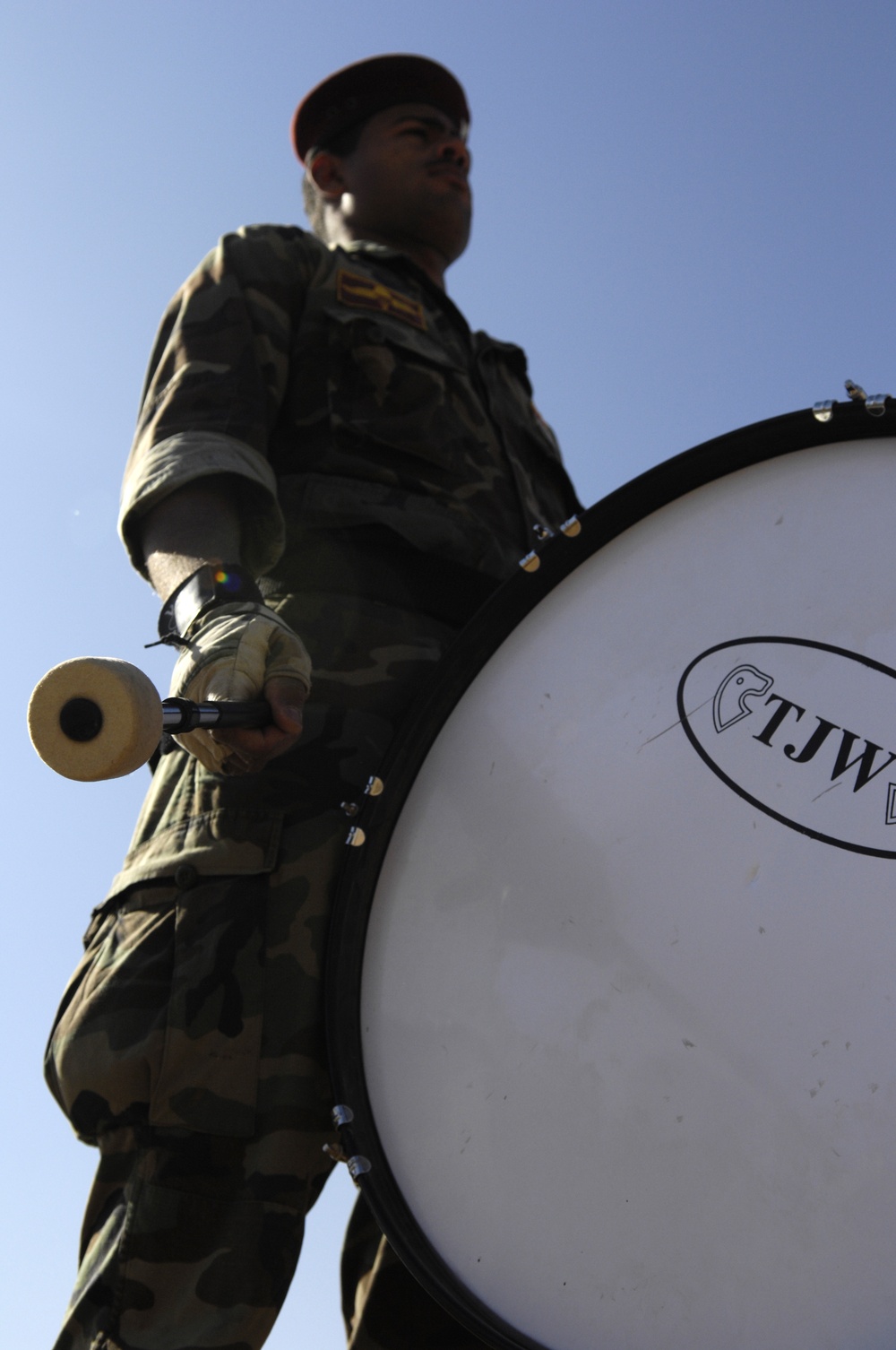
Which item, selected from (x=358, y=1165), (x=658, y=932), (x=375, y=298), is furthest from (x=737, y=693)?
(x=375, y=298)

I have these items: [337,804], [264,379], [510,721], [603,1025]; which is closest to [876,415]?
[510,721]

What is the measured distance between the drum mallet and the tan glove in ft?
0.51

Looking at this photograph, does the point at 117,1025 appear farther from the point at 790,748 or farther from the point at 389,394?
the point at 389,394

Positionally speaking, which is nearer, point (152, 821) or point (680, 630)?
point (680, 630)

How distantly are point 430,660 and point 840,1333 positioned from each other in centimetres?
90

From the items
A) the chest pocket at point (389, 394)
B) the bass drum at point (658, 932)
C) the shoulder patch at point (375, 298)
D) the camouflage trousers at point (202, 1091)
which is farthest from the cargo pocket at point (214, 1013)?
the shoulder patch at point (375, 298)

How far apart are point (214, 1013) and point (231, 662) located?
0.40 metres

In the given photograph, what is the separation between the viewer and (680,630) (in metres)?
1.30

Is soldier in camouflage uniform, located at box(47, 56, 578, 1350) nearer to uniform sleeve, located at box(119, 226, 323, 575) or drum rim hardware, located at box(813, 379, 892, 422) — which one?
uniform sleeve, located at box(119, 226, 323, 575)

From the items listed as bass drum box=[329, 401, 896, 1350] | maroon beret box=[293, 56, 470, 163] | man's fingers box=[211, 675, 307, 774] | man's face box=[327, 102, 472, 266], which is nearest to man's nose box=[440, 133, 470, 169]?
man's face box=[327, 102, 472, 266]

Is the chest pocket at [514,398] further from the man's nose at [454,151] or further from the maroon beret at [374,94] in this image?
the maroon beret at [374,94]

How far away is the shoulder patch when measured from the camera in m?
1.97

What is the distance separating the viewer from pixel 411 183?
236cm

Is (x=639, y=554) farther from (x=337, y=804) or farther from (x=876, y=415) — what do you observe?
(x=337, y=804)
